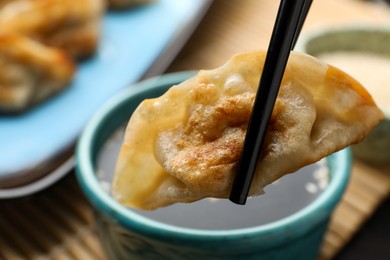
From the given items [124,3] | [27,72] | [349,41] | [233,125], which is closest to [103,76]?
[27,72]

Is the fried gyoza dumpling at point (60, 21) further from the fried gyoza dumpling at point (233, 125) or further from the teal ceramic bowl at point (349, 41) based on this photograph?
the fried gyoza dumpling at point (233, 125)

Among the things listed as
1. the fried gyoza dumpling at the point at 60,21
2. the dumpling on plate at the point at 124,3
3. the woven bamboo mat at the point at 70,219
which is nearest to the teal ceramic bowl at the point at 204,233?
the woven bamboo mat at the point at 70,219

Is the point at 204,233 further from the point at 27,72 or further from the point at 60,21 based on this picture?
the point at 60,21

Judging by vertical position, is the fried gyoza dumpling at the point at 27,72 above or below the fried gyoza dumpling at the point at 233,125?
below

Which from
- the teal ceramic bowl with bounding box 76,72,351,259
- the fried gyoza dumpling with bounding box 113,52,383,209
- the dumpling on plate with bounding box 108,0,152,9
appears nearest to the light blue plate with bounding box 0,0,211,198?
the dumpling on plate with bounding box 108,0,152,9

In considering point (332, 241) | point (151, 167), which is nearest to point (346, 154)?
point (332, 241)

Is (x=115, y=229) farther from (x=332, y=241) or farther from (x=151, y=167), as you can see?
(x=332, y=241)

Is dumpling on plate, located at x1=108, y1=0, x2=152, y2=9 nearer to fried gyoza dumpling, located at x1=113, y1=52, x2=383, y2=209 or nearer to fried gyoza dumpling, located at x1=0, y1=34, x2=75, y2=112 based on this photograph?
fried gyoza dumpling, located at x1=0, y1=34, x2=75, y2=112
